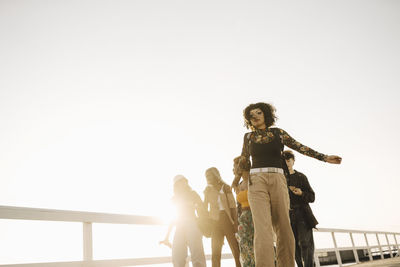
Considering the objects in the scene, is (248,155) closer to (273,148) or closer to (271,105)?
(273,148)

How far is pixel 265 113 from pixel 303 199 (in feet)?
7.33

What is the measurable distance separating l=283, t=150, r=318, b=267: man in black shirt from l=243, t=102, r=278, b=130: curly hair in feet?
5.71

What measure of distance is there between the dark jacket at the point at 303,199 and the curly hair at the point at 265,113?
2099 mm

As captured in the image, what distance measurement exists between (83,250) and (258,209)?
254 centimetres

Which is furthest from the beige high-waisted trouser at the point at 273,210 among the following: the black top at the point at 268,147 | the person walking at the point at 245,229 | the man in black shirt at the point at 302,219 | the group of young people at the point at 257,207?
the man in black shirt at the point at 302,219

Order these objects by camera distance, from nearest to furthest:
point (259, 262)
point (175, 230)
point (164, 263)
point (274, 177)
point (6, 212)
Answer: point (259, 262), point (274, 177), point (6, 212), point (175, 230), point (164, 263)

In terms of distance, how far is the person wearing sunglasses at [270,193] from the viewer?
334 cm

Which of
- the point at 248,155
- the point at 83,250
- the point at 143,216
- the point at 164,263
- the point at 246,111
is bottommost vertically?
the point at 164,263

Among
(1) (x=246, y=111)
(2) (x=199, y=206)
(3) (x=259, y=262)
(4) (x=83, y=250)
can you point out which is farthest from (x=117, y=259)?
(1) (x=246, y=111)

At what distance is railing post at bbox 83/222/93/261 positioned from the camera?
460 cm

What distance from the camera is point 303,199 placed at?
558 centimetres

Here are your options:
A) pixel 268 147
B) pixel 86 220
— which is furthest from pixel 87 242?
pixel 268 147

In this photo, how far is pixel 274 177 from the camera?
137 inches

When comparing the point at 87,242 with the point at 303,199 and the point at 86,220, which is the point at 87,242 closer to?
the point at 86,220
